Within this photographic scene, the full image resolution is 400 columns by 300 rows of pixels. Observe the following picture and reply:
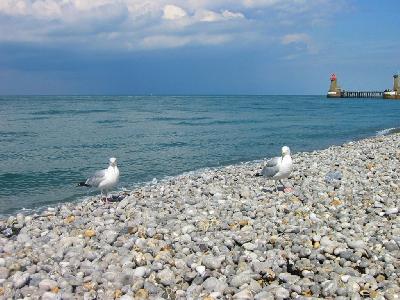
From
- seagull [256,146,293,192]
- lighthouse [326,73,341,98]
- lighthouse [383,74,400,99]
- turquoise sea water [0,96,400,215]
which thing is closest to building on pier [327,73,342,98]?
lighthouse [326,73,341,98]

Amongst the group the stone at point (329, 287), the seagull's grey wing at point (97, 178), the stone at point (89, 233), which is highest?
the seagull's grey wing at point (97, 178)

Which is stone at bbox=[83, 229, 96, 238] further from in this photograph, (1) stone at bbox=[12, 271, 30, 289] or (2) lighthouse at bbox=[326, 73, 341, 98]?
(2) lighthouse at bbox=[326, 73, 341, 98]

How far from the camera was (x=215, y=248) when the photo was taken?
21.8ft

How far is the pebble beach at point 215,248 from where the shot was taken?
550 centimetres

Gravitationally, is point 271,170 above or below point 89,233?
above

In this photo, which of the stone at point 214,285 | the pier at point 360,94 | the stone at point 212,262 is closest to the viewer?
the stone at point 214,285

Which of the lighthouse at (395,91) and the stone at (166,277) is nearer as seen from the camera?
the stone at (166,277)

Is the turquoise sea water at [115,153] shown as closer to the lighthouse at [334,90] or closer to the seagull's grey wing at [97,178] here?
the seagull's grey wing at [97,178]

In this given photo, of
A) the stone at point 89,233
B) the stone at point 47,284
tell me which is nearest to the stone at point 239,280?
the stone at point 47,284

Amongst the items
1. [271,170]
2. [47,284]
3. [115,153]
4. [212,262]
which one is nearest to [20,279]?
[47,284]

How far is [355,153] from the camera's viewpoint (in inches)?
683

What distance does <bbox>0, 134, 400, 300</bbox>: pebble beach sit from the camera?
5496 mm

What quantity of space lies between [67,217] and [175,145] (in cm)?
1729

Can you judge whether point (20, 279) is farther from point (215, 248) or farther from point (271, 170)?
point (271, 170)
